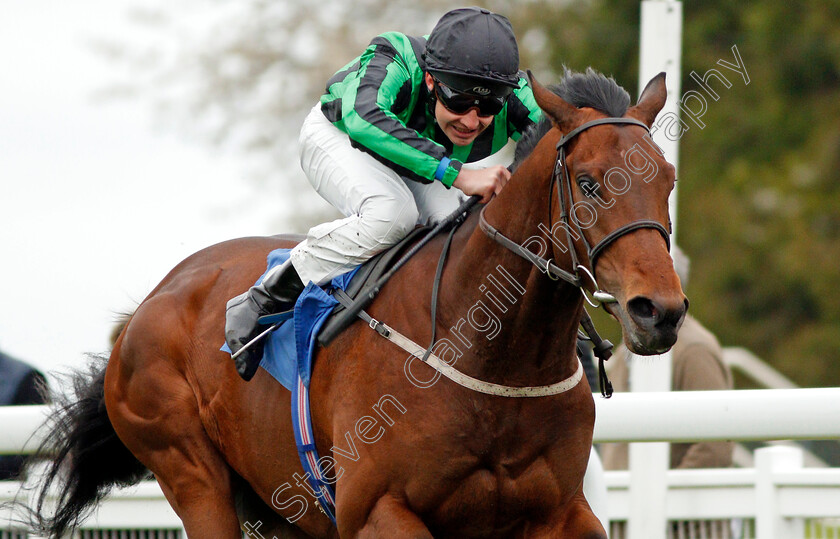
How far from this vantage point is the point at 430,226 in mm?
3738

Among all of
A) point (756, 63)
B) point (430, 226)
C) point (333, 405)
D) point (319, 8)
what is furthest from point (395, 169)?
point (756, 63)

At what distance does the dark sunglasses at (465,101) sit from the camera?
352 cm

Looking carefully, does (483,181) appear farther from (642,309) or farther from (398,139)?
(642,309)

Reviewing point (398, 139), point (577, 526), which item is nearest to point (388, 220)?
point (398, 139)

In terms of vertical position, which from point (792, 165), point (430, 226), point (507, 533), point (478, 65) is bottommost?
point (507, 533)

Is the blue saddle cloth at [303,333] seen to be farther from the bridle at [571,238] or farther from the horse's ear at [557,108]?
the horse's ear at [557,108]

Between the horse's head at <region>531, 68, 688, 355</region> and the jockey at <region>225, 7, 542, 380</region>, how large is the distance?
1.34 feet

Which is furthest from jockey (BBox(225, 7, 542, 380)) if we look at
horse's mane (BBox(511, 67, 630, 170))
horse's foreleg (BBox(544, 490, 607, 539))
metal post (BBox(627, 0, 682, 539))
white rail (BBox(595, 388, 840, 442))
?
metal post (BBox(627, 0, 682, 539))

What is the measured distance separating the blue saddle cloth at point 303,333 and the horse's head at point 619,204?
3.06 ft

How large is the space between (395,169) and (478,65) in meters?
0.43

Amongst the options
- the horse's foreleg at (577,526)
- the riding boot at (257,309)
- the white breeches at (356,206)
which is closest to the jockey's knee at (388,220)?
the white breeches at (356,206)

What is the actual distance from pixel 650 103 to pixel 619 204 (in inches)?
17.6

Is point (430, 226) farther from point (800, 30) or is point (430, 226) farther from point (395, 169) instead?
point (800, 30)

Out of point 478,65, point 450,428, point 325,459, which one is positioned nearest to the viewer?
point 450,428
